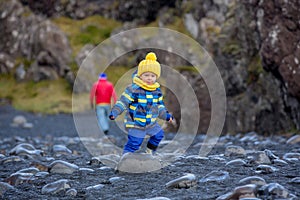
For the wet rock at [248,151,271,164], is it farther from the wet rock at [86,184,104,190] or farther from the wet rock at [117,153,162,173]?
the wet rock at [86,184,104,190]

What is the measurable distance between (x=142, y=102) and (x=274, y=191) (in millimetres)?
2774

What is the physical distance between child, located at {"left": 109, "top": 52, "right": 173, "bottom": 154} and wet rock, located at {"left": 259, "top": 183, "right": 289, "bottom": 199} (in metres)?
2.65

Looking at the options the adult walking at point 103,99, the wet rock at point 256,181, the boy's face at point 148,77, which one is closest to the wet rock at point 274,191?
the wet rock at point 256,181

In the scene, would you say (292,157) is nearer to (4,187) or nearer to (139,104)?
(139,104)

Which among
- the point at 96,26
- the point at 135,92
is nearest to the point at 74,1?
the point at 96,26

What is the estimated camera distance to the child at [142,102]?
18.6 ft

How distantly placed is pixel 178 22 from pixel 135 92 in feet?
138

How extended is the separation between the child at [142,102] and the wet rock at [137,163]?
29.7 inches

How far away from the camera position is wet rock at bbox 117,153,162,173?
4.92 m

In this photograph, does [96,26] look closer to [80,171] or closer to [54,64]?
[54,64]

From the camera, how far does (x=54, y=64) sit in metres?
42.6

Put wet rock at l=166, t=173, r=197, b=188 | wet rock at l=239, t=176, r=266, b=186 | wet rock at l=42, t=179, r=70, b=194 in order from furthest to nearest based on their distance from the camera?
1. wet rock at l=42, t=179, r=70, b=194
2. wet rock at l=166, t=173, r=197, b=188
3. wet rock at l=239, t=176, r=266, b=186

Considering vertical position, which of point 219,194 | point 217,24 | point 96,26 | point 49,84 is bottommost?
point 219,194

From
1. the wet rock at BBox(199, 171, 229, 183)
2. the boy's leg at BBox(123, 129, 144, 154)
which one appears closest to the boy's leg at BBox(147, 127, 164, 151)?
the boy's leg at BBox(123, 129, 144, 154)
